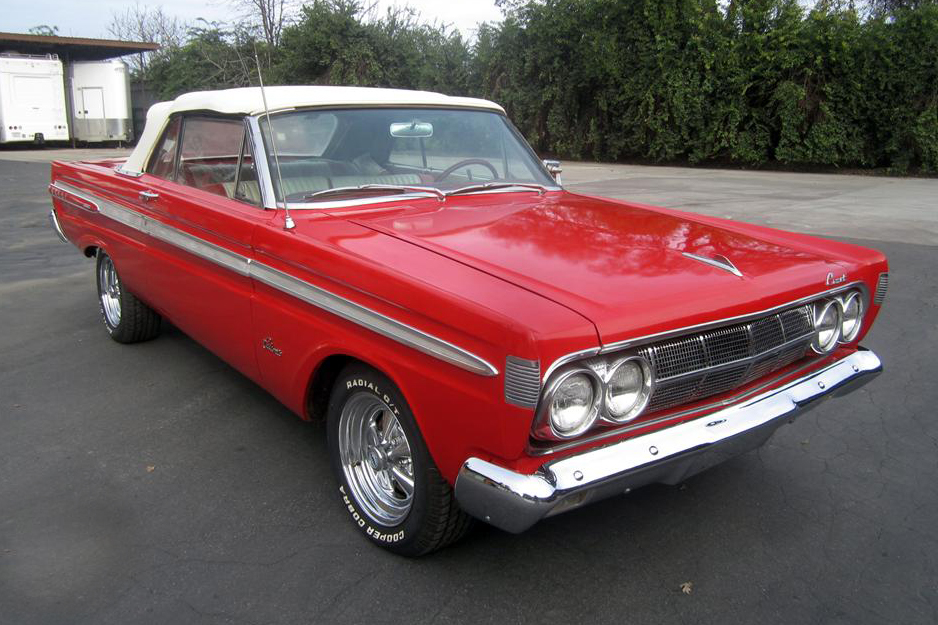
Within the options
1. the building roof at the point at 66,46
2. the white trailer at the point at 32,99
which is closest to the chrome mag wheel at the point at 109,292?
the white trailer at the point at 32,99

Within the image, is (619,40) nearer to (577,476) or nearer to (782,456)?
(782,456)

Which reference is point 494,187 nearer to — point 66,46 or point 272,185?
point 272,185

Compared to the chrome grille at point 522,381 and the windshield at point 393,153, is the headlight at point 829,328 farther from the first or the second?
the windshield at point 393,153

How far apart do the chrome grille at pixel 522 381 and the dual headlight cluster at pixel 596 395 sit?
0.33 ft

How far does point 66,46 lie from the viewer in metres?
27.2

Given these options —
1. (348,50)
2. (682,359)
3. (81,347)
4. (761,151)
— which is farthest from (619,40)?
(682,359)

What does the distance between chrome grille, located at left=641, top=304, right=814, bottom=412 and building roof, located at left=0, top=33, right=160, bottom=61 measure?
98.0 feet

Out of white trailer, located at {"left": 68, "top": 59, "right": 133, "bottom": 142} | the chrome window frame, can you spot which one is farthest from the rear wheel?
white trailer, located at {"left": 68, "top": 59, "right": 133, "bottom": 142}

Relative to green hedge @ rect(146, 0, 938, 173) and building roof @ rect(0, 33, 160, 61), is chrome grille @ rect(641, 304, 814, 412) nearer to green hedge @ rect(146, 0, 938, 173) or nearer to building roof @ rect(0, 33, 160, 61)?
green hedge @ rect(146, 0, 938, 173)

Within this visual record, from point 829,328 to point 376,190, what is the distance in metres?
2.03

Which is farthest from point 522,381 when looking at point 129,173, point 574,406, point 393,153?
point 129,173

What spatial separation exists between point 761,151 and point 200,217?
698 inches

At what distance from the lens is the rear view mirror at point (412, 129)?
12.1ft

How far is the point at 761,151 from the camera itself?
18594mm
